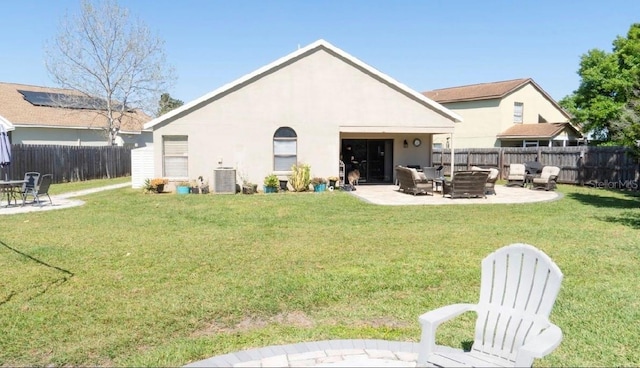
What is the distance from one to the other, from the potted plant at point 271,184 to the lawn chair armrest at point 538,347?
50.3 ft

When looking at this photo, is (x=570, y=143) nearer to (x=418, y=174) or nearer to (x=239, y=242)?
(x=418, y=174)

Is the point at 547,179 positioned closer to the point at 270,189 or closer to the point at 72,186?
the point at 270,189

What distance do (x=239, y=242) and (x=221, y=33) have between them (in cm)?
1632

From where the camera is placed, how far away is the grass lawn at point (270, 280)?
4.23 m

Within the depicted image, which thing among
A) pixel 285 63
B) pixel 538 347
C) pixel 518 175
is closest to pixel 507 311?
pixel 538 347

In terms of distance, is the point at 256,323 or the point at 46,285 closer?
the point at 256,323

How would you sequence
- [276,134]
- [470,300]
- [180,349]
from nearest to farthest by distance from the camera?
1. [180,349]
2. [470,300]
3. [276,134]

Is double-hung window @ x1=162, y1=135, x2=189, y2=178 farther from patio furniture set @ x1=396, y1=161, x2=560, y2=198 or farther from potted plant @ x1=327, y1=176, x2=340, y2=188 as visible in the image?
patio furniture set @ x1=396, y1=161, x2=560, y2=198

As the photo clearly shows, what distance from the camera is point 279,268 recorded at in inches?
262

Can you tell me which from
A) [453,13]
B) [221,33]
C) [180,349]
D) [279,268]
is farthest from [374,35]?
[180,349]

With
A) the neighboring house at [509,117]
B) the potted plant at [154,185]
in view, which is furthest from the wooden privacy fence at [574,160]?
the potted plant at [154,185]

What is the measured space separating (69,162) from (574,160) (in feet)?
86.0

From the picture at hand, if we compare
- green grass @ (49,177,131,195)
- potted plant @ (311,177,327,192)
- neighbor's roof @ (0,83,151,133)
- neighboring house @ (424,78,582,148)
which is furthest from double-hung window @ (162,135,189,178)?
neighboring house @ (424,78,582,148)

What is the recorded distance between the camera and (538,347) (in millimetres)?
2623
